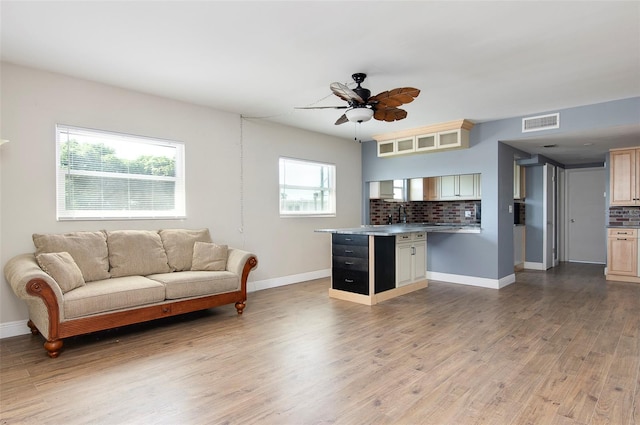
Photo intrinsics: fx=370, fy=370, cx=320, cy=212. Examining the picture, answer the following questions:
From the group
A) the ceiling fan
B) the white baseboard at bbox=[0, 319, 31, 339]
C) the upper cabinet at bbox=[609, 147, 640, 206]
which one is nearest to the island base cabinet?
the ceiling fan

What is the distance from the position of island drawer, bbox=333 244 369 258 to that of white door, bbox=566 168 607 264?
611 cm

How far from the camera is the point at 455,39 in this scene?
2902mm

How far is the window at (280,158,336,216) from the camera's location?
19.4 feet

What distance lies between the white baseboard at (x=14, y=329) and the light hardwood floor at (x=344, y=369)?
0.16 meters

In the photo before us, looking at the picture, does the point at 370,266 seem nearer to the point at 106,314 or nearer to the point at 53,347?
the point at 106,314

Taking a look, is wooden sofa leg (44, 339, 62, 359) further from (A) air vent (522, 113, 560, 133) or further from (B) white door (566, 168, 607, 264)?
(B) white door (566, 168, 607, 264)

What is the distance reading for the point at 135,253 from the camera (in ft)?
12.7

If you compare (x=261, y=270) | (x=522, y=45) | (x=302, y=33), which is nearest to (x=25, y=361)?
(x=261, y=270)

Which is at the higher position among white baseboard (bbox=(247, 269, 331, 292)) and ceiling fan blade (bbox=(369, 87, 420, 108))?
ceiling fan blade (bbox=(369, 87, 420, 108))

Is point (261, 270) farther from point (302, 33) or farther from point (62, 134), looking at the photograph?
point (302, 33)

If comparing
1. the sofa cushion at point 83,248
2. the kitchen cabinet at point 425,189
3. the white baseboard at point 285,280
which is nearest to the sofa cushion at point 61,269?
the sofa cushion at point 83,248

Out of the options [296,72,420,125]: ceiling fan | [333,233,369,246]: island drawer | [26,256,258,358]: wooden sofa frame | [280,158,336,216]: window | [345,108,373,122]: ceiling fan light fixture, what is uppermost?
[296,72,420,125]: ceiling fan

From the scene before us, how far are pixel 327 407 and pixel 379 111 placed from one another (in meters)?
2.51

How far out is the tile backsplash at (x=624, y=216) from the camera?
257 inches
